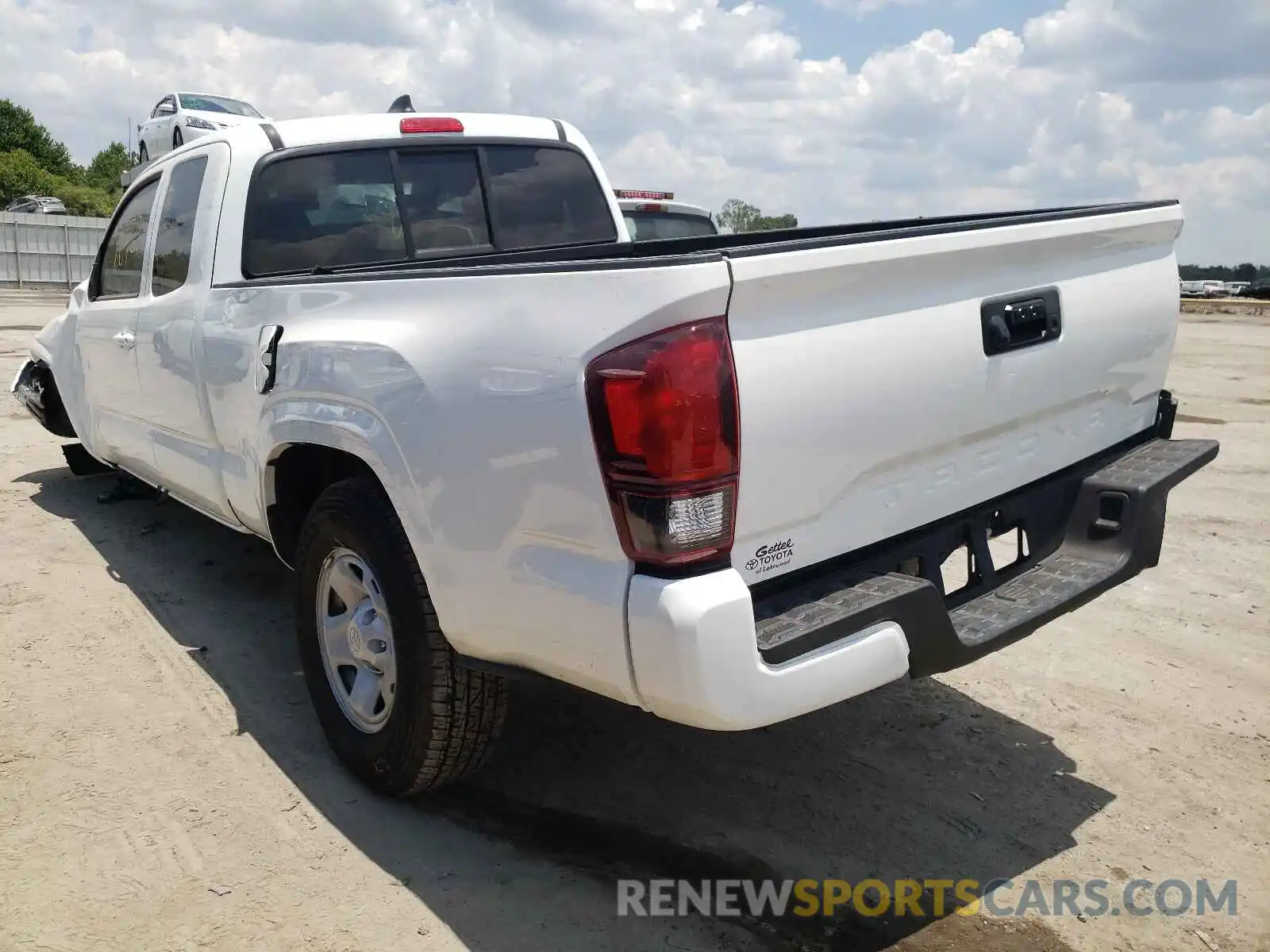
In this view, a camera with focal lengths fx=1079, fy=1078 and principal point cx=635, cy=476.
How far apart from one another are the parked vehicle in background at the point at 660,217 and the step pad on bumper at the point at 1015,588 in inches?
227

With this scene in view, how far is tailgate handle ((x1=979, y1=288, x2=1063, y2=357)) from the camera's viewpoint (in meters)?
2.79

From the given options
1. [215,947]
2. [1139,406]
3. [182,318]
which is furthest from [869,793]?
[182,318]

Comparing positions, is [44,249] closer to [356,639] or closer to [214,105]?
[214,105]

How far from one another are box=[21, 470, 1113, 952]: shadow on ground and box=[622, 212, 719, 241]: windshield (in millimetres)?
5436

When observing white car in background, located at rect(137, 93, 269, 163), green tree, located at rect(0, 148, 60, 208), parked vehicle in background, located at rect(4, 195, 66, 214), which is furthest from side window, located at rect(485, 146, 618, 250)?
green tree, located at rect(0, 148, 60, 208)

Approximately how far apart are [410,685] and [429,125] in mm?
2517

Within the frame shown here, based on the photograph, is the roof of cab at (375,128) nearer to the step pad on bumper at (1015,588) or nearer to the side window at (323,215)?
the side window at (323,215)

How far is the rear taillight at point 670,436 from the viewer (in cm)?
223

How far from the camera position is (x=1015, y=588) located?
301cm

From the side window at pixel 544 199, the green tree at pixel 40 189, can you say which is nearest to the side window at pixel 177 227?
the side window at pixel 544 199

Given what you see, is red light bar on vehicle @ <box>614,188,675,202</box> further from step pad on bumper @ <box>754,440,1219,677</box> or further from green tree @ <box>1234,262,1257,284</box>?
green tree @ <box>1234,262,1257,284</box>

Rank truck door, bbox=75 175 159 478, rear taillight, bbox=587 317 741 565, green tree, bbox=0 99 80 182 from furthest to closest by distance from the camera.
A: green tree, bbox=0 99 80 182 < truck door, bbox=75 175 159 478 < rear taillight, bbox=587 317 741 565

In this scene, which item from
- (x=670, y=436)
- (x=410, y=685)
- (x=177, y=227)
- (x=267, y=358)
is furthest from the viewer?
(x=177, y=227)

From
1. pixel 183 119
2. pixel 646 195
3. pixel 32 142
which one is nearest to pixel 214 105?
pixel 183 119
